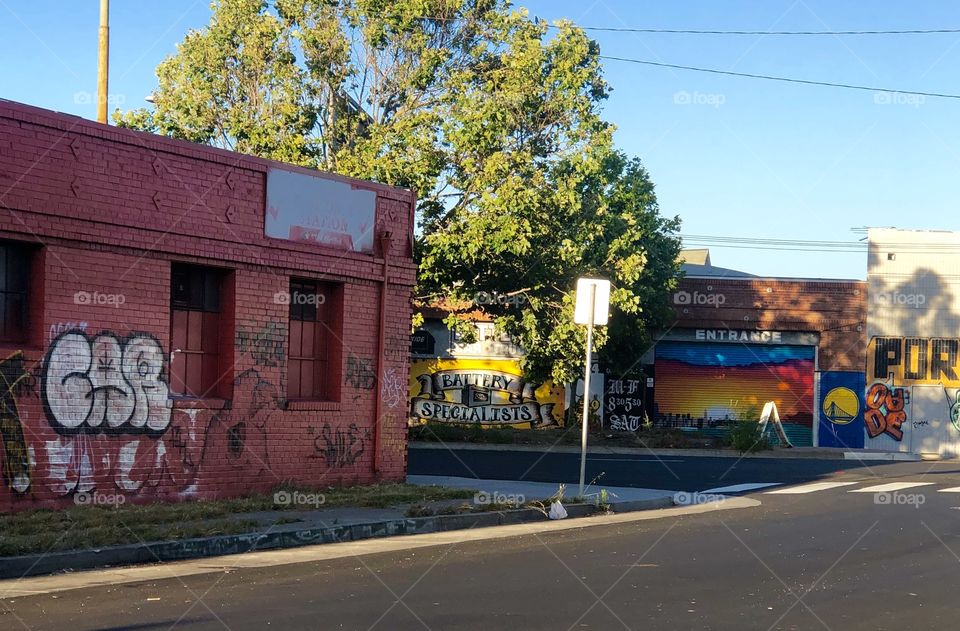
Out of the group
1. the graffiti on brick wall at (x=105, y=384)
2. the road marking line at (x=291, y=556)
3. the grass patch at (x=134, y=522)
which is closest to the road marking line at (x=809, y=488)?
the road marking line at (x=291, y=556)

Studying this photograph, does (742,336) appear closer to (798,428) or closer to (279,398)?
(798,428)

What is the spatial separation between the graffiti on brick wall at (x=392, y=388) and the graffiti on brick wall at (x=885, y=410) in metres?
25.5

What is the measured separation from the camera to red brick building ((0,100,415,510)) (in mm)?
13133

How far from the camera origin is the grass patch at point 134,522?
10.8m

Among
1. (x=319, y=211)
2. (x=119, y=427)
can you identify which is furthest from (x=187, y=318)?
(x=319, y=211)

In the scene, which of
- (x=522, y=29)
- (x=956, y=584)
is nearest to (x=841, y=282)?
(x=522, y=29)

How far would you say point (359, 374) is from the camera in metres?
17.3

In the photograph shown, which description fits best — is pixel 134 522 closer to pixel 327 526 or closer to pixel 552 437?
pixel 327 526

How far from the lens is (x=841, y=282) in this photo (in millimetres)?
39094

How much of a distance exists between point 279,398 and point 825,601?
892cm

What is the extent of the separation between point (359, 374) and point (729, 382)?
24.8 m

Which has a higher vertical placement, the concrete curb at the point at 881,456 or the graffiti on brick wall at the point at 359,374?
the graffiti on brick wall at the point at 359,374

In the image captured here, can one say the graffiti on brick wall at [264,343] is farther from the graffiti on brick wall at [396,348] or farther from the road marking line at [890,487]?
the road marking line at [890,487]

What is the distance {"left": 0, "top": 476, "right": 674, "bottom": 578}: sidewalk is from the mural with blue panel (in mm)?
22689
